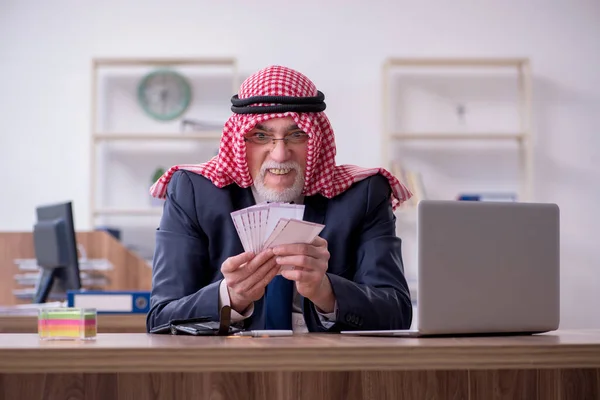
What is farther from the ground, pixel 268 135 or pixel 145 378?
pixel 268 135

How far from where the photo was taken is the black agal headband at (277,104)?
2.29 meters

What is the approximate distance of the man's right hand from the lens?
71.8 inches

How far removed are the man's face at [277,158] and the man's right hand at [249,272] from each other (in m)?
0.46

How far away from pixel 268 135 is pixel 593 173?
12.2 feet

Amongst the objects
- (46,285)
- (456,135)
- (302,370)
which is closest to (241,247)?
(302,370)

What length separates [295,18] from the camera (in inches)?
216

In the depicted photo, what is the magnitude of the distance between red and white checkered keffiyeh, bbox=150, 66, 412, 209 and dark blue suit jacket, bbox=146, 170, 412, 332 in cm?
3

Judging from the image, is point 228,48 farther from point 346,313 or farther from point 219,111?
point 346,313

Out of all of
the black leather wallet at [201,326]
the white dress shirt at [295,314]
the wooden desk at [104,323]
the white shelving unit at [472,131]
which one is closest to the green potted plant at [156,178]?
the white shelving unit at [472,131]

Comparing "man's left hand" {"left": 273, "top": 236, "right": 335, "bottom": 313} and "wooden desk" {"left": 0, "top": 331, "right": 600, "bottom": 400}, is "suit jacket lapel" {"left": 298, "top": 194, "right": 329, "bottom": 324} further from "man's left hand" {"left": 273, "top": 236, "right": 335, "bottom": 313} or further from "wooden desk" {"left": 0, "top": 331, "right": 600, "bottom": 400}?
"wooden desk" {"left": 0, "top": 331, "right": 600, "bottom": 400}

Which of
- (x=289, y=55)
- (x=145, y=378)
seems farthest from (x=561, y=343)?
(x=289, y=55)

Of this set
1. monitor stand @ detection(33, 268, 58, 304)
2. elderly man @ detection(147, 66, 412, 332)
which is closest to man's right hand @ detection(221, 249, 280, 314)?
elderly man @ detection(147, 66, 412, 332)

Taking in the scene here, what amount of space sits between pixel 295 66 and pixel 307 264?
12.2 feet

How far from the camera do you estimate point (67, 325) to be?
1535mm
